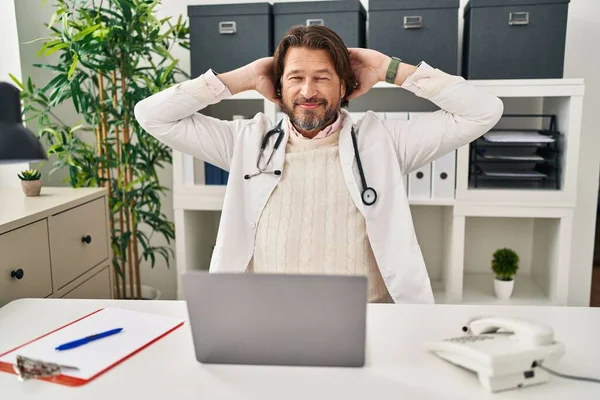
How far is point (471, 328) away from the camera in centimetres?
103

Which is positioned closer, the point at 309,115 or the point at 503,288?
the point at 309,115

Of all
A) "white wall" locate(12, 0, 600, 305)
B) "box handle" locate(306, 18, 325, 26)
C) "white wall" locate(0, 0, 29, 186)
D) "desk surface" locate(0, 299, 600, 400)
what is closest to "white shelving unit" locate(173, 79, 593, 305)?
"white wall" locate(12, 0, 600, 305)

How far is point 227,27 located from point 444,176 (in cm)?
119

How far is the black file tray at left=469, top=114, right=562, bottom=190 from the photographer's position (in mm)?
2363

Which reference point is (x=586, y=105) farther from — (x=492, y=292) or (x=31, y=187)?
(x=31, y=187)

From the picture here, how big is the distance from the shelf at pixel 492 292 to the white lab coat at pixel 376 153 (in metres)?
1.02

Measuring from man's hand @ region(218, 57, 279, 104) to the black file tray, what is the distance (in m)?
1.08

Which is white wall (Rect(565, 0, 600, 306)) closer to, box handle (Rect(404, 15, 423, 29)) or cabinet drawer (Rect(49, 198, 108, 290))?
box handle (Rect(404, 15, 423, 29))

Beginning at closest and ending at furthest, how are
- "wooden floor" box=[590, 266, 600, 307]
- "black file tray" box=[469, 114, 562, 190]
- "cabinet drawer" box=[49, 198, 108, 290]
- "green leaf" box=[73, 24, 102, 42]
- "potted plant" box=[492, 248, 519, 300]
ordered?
"cabinet drawer" box=[49, 198, 108, 290]
"green leaf" box=[73, 24, 102, 42]
"black file tray" box=[469, 114, 562, 190]
"potted plant" box=[492, 248, 519, 300]
"wooden floor" box=[590, 266, 600, 307]

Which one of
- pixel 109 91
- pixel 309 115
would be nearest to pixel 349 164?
pixel 309 115

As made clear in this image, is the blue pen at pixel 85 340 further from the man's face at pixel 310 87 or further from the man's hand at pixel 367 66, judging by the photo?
the man's hand at pixel 367 66

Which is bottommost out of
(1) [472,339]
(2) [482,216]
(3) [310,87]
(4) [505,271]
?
(4) [505,271]

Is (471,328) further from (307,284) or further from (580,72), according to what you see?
(580,72)

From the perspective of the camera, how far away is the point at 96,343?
1.05 meters
